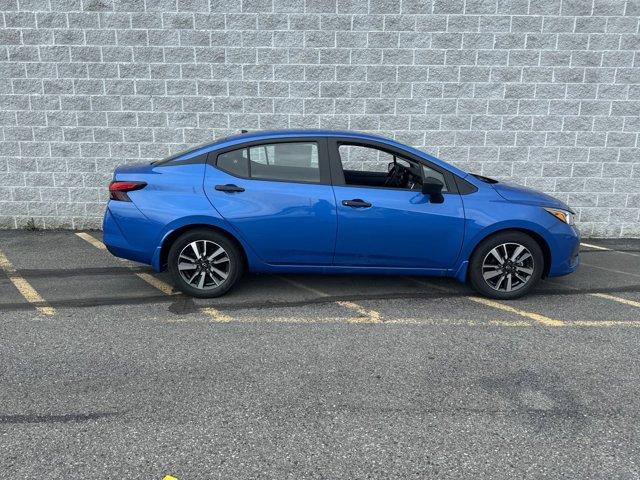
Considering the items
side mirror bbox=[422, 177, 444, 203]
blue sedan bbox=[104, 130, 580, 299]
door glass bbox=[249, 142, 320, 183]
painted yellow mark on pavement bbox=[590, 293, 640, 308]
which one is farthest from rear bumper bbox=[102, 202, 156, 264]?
painted yellow mark on pavement bbox=[590, 293, 640, 308]

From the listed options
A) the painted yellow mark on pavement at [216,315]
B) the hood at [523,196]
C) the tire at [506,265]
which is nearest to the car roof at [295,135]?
the hood at [523,196]

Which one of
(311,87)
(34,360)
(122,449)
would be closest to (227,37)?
(311,87)

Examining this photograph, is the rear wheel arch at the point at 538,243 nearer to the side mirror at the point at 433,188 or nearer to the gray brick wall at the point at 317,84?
the side mirror at the point at 433,188

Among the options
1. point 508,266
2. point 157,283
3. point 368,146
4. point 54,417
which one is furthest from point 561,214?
point 54,417

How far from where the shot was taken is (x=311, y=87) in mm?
7766

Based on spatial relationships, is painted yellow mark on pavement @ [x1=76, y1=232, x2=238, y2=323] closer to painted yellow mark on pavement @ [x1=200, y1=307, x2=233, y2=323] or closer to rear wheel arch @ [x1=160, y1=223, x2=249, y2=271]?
painted yellow mark on pavement @ [x1=200, y1=307, x2=233, y2=323]

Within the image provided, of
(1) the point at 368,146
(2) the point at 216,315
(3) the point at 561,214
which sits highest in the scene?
(1) the point at 368,146

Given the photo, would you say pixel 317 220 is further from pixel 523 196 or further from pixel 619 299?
pixel 619 299

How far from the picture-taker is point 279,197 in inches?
200

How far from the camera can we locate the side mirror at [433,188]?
198 inches

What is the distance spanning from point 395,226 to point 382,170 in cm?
103

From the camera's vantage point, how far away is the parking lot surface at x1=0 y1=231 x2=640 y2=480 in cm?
294

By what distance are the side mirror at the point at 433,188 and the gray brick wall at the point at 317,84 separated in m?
2.99

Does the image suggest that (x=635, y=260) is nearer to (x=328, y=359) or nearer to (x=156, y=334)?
(x=328, y=359)
